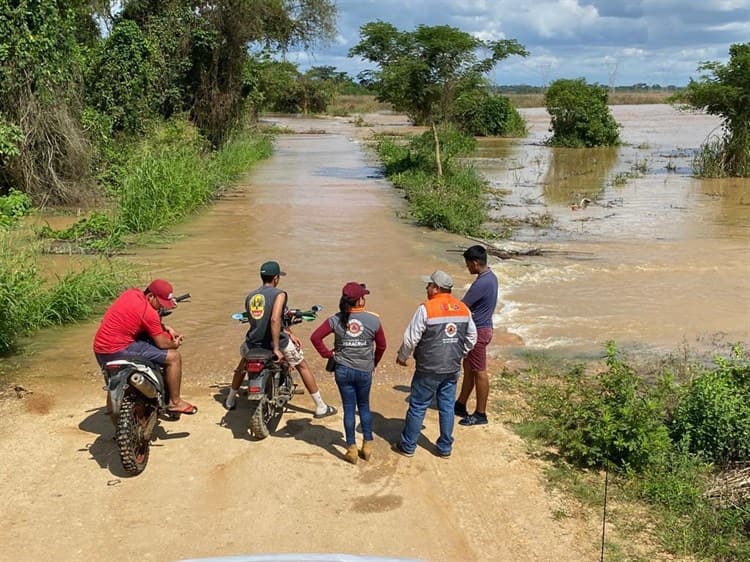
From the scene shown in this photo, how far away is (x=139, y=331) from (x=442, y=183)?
17.1 metres

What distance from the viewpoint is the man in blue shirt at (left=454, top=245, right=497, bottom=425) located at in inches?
255

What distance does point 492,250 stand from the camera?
14.5 metres

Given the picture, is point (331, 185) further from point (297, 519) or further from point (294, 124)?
point (294, 124)

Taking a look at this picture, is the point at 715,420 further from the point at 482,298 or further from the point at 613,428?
the point at 482,298

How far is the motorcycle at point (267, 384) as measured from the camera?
6031mm

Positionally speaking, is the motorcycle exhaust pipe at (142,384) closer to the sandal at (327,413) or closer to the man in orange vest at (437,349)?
the sandal at (327,413)

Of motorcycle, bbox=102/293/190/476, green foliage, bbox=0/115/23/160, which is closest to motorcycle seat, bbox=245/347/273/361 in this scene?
motorcycle, bbox=102/293/190/476

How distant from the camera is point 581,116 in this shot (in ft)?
141

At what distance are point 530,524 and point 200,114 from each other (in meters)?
24.8

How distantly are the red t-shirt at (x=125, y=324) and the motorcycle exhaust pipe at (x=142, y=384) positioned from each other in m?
0.31

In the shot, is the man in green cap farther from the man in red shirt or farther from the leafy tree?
the leafy tree

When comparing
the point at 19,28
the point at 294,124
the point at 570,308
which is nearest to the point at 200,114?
the point at 19,28

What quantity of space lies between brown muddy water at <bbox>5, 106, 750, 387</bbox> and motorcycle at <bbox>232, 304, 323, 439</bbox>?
154cm

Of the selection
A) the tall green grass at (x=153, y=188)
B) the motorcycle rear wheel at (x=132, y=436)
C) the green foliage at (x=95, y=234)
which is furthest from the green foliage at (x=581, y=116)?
the motorcycle rear wheel at (x=132, y=436)
